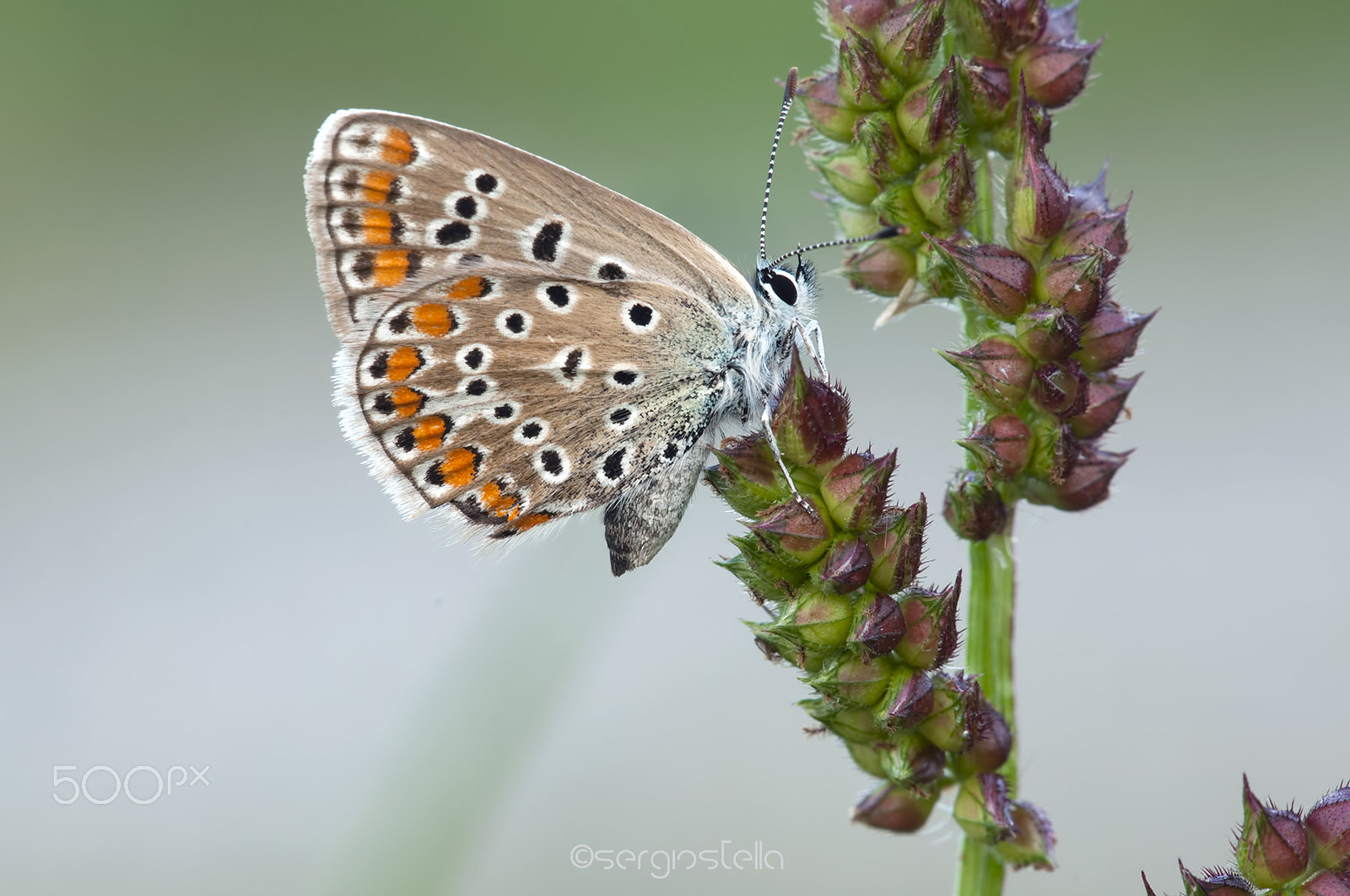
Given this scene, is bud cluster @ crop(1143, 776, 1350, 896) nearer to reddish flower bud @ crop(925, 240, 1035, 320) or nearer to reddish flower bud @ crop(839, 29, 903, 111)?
reddish flower bud @ crop(925, 240, 1035, 320)

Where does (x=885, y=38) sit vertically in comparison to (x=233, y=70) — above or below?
below

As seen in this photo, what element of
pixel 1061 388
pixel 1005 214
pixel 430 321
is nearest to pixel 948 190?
pixel 1005 214

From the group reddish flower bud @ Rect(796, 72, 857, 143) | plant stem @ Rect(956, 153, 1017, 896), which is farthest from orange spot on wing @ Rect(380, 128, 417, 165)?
plant stem @ Rect(956, 153, 1017, 896)

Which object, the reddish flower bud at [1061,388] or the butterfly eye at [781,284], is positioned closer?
the reddish flower bud at [1061,388]

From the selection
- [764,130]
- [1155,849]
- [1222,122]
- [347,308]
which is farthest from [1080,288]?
[1222,122]

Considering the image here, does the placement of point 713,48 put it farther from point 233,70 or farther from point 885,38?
point 885,38

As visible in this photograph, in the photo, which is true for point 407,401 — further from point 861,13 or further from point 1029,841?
point 1029,841

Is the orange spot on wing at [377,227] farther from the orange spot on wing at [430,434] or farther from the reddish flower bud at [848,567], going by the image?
the reddish flower bud at [848,567]

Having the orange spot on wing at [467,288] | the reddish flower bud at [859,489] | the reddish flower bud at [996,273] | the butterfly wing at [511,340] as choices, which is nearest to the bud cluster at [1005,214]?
the reddish flower bud at [996,273]
